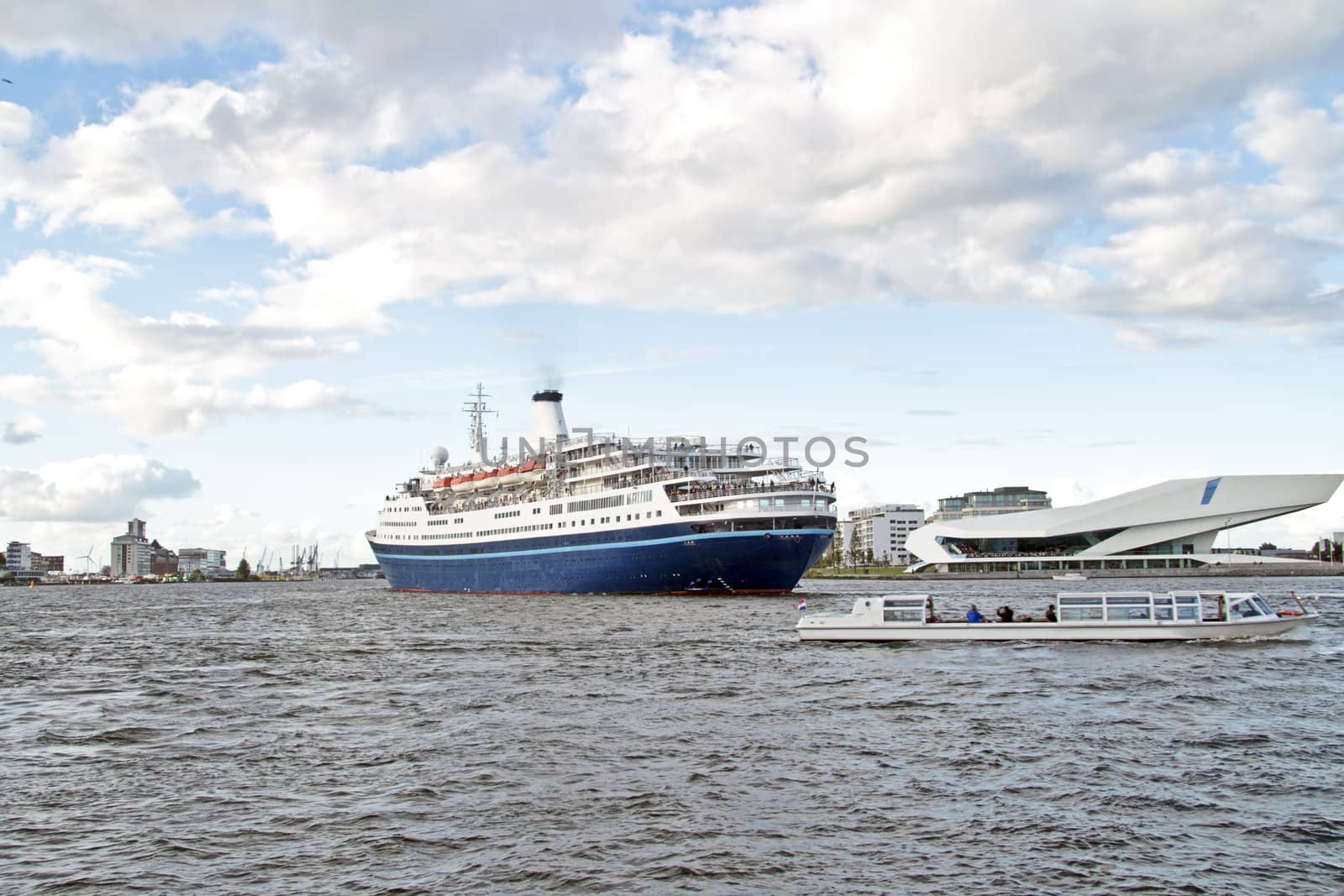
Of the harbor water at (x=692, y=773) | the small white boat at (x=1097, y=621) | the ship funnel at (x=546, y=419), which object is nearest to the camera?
the harbor water at (x=692, y=773)

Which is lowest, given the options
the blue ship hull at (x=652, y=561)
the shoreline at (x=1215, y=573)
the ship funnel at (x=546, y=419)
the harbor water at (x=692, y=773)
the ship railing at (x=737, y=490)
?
the harbor water at (x=692, y=773)

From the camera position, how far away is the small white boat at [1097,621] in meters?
37.9

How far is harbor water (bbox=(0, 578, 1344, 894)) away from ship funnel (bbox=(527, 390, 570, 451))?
236 feet

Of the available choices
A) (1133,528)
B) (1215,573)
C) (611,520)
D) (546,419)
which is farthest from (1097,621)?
(1133,528)

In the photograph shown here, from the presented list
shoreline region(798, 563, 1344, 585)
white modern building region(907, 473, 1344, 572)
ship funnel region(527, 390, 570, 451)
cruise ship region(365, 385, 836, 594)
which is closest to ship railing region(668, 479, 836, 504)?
cruise ship region(365, 385, 836, 594)

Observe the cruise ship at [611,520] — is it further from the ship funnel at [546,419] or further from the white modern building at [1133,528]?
the white modern building at [1133,528]

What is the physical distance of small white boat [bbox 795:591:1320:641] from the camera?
3788 cm

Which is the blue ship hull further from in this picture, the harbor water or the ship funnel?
the harbor water

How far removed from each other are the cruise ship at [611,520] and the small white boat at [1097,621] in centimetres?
3172

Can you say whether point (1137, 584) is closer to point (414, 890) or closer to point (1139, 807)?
point (1139, 807)

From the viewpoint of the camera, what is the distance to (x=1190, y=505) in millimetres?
146750

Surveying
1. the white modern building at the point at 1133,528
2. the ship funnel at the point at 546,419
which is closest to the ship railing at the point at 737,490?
the ship funnel at the point at 546,419

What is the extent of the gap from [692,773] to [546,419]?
91.7 m

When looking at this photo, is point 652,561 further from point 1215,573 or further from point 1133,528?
point 1133,528
